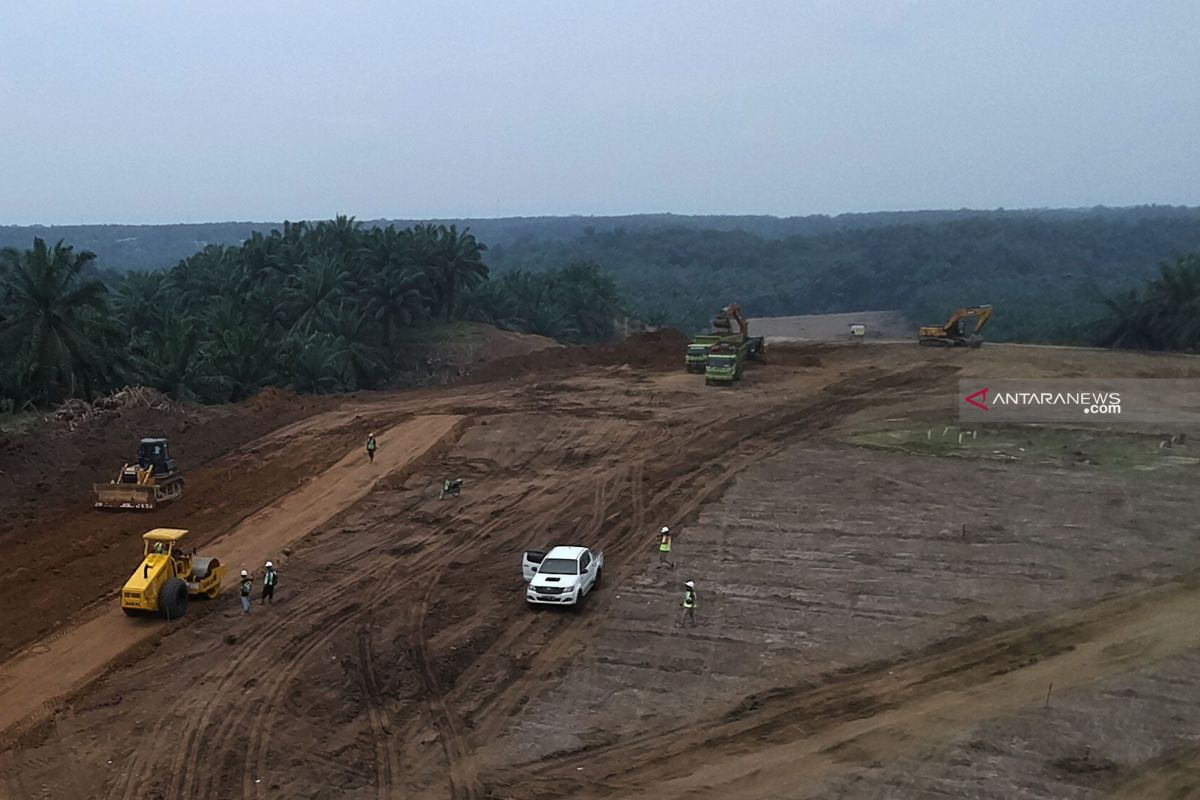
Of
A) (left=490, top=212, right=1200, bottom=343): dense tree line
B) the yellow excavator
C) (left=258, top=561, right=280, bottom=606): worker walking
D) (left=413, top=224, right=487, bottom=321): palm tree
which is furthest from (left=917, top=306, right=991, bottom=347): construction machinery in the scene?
(left=258, top=561, right=280, bottom=606): worker walking

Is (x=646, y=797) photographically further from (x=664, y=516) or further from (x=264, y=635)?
(x=664, y=516)

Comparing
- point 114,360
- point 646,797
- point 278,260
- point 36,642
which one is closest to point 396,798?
point 646,797

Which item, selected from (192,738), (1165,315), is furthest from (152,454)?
(1165,315)

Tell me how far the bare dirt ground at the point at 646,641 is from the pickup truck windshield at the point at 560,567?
95 cm

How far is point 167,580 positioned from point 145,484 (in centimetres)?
881

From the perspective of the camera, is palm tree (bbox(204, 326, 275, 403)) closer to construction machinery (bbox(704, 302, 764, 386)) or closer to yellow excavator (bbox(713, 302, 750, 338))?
construction machinery (bbox(704, 302, 764, 386))

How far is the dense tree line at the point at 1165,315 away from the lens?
56094 mm

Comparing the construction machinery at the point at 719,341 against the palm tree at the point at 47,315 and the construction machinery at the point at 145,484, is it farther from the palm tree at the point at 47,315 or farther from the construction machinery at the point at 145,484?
the palm tree at the point at 47,315

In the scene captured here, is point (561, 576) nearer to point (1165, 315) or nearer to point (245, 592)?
point (245, 592)

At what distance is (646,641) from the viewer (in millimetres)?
20891

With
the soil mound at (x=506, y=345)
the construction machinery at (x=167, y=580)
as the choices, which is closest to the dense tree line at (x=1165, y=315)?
the soil mound at (x=506, y=345)

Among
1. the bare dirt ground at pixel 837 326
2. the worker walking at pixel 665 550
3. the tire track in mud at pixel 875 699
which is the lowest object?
the tire track in mud at pixel 875 699

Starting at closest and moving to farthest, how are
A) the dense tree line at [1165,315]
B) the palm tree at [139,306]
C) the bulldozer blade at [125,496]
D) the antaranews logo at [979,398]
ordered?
the bulldozer blade at [125,496] < the antaranews logo at [979,398] < the palm tree at [139,306] < the dense tree line at [1165,315]

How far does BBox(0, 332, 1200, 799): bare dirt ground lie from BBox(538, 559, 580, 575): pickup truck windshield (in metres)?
0.95
